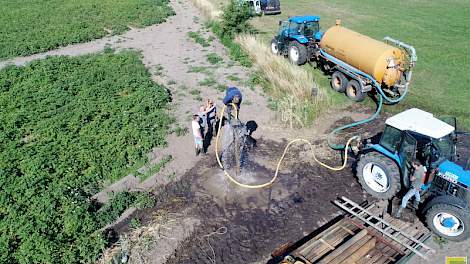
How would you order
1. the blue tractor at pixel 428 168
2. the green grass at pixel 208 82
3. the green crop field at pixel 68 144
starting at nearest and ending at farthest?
the blue tractor at pixel 428 168 → the green crop field at pixel 68 144 → the green grass at pixel 208 82

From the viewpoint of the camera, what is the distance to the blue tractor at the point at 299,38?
722 inches

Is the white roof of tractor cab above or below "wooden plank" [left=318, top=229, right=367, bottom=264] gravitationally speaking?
above

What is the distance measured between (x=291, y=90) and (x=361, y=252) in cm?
843

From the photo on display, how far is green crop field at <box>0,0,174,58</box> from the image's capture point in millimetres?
22500

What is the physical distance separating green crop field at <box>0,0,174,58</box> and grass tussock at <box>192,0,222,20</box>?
7.44 ft

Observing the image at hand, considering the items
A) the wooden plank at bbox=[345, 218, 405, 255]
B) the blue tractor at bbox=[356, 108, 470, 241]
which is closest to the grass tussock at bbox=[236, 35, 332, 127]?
the blue tractor at bbox=[356, 108, 470, 241]

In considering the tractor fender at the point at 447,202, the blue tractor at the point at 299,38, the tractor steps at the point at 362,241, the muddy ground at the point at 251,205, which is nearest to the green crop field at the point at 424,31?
the blue tractor at the point at 299,38

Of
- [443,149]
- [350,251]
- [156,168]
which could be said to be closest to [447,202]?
[443,149]

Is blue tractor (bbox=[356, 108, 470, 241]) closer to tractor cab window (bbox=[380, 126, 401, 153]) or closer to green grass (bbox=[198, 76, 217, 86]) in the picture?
tractor cab window (bbox=[380, 126, 401, 153])

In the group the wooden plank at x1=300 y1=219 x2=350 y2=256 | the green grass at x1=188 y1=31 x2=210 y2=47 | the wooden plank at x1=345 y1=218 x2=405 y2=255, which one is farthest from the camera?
the green grass at x1=188 y1=31 x2=210 y2=47

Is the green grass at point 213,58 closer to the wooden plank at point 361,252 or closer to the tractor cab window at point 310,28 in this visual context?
the tractor cab window at point 310,28

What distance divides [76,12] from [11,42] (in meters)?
7.31

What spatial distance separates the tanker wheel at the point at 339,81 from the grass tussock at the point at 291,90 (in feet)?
2.28

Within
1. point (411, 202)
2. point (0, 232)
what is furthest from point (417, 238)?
point (0, 232)
